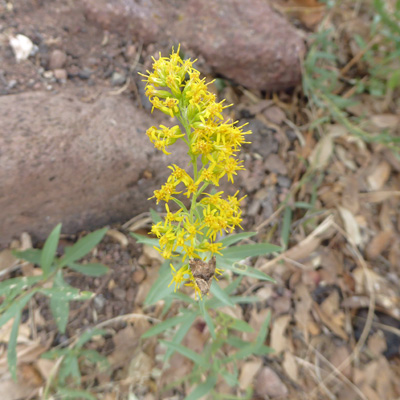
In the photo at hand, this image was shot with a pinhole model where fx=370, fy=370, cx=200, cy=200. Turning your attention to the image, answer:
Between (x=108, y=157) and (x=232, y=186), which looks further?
(x=232, y=186)

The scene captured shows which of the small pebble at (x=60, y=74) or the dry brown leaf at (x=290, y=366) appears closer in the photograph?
the dry brown leaf at (x=290, y=366)

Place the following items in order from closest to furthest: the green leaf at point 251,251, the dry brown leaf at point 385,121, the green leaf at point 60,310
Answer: the green leaf at point 251,251 < the green leaf at point 60,310 < the dry brown leaf at point 385,121

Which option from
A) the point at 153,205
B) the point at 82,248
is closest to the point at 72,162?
the point at 82,248

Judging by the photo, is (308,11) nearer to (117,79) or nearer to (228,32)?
(228,32)

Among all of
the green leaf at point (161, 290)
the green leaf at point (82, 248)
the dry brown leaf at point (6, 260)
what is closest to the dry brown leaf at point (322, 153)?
the green leaf at point (161, 290)

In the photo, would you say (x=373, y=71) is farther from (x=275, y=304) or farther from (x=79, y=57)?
(x=79, y=57)

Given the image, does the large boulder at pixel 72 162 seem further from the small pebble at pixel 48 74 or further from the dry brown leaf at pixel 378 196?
the dry brown leaf at pixel 378 196

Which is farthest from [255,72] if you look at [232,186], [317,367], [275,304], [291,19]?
[317,367]
